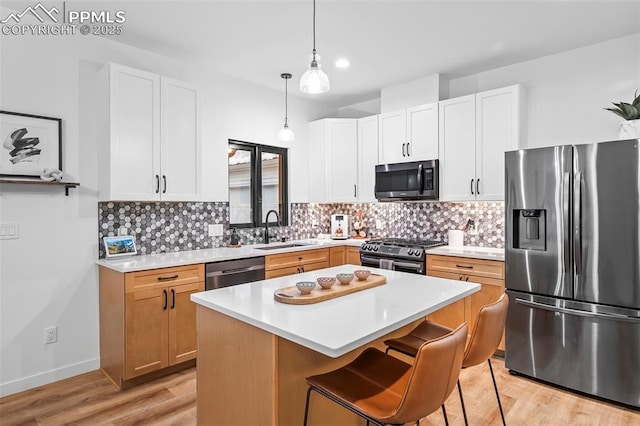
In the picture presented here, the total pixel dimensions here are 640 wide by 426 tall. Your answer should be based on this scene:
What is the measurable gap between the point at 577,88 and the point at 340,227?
2.82 metres

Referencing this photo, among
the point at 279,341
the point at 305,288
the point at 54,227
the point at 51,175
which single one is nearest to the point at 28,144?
the point at 51,175

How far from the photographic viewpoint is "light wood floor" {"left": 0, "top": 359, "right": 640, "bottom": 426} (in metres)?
2.33

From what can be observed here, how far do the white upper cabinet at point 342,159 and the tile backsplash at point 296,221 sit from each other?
0.38 meters

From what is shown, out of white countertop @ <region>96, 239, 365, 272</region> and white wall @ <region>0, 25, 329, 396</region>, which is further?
white countertop @ <region>96, 239, 365, 272</region>

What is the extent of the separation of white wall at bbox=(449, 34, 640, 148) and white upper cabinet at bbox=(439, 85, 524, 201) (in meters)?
0.26

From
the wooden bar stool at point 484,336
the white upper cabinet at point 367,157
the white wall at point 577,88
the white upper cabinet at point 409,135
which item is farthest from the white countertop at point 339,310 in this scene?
the white upper cabinet at point 367,157

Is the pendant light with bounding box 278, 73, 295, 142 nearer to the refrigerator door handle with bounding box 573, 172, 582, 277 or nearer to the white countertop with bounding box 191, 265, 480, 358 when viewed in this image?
the white countertop with bounding box 191, 265, 480, 358

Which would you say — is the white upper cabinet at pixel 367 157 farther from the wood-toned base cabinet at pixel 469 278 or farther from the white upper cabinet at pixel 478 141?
the wood-toned base cabinet at pixel 469 278

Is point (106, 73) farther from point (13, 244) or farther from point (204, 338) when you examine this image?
point (204, 338)

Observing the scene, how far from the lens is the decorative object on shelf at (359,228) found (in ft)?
15.9

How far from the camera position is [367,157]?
176 inches

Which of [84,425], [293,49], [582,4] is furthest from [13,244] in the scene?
[582,4]

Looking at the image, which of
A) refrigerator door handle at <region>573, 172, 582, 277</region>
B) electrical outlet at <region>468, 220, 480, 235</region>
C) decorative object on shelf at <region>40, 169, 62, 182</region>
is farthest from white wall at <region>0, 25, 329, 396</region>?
refrigerator door handle at <region>573, 172, 582, 277</region>

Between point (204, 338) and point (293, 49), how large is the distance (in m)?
2.50
